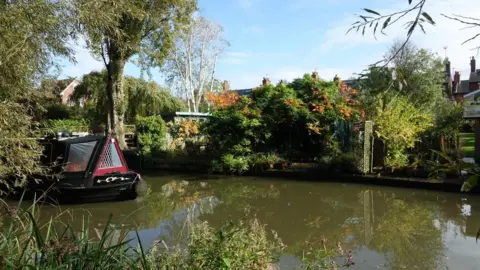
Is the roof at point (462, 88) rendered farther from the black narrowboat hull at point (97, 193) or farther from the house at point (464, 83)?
the black narrowboat hull at point (97, 193)

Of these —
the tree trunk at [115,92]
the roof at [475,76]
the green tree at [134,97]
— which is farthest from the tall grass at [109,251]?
the roof at [475,76]

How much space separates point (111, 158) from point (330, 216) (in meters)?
6.06

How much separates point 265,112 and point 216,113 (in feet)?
6.59

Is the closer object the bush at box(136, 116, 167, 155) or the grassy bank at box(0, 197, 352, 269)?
the grassy bank at box(0, 197, 352, 269)

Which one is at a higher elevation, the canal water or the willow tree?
the willow tree

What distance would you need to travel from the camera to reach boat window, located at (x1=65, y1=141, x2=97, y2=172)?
11070 mm

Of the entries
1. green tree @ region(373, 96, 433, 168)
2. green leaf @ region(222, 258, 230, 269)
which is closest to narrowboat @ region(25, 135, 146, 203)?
green leaf @ region(222, 258, 230, 269)

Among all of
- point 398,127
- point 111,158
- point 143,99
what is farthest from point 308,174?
point 143,99

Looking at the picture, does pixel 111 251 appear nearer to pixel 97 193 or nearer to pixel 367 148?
pixel 97 193

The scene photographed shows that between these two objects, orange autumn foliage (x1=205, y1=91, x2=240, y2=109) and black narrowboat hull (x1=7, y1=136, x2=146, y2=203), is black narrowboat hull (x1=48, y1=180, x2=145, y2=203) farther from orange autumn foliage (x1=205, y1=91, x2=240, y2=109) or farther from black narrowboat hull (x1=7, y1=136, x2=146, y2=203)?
orange autumn foliage (x1=205, y1=91, x2=240, y2=109)

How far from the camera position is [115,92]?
71.5 feet

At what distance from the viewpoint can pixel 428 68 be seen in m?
33.8

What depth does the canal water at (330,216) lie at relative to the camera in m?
6.53

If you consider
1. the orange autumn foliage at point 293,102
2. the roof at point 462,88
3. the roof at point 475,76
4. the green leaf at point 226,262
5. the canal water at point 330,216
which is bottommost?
the canal water at point 330,216
